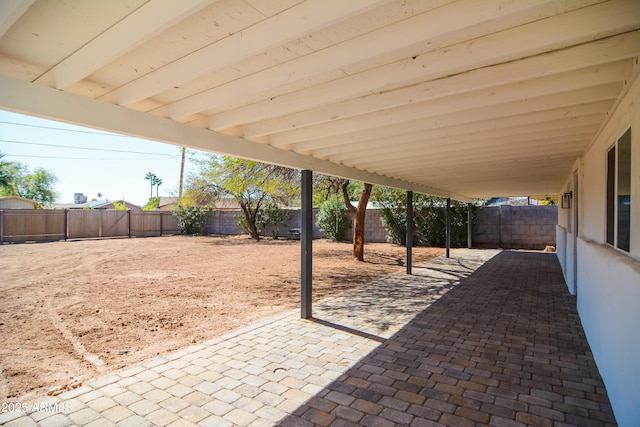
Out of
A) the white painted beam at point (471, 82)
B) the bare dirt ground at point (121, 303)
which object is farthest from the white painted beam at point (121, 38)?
the bare dirt ground at point (121, 303)

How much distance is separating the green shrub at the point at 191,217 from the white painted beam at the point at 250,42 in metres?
19.8

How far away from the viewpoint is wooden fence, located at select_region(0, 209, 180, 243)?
51.0 ft

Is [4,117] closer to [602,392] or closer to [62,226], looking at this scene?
[62,226]

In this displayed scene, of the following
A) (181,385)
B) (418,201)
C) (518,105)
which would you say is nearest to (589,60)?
(518,105)

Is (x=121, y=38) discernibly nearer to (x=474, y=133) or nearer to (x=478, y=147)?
(x=474, y=133)

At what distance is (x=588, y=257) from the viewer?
393 cm

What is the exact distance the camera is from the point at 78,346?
3801 millimetres

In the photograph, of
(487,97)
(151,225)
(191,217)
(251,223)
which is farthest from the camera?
(191,217)

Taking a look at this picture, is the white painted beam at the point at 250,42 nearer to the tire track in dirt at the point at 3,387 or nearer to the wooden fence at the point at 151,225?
the tire track in dirt at the point at 3,387

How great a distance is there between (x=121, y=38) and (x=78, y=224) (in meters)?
19.9

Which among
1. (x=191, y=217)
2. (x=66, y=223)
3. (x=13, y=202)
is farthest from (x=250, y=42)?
(x=13, y=202)

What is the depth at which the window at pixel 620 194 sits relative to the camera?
2.66 metres

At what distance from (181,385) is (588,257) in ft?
14.9

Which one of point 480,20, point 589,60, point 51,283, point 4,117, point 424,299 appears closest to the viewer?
point 480,20
